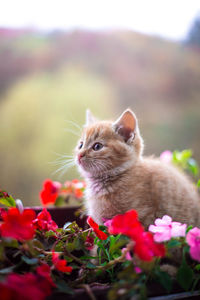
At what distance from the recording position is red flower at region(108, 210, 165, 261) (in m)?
0.49

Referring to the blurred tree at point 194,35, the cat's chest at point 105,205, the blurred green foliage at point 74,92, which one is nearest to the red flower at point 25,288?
the cat's chest at point 105,205

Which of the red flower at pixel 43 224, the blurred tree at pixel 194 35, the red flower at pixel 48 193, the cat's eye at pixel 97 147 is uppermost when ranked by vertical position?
the blurred tree at pixel 194 35

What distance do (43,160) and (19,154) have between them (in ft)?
0.44

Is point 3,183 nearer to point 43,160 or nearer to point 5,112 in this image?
point 43,160

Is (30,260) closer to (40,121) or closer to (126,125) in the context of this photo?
(126,125)

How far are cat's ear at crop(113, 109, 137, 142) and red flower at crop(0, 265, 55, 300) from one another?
666 mm

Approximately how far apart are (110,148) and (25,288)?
641 millimetres

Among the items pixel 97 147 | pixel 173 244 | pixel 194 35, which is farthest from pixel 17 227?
pixel 194 35

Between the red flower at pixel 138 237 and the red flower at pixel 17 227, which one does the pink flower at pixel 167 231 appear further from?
the red flower at pixel 17 227

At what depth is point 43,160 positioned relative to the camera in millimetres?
1600

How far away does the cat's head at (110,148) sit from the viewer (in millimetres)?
999

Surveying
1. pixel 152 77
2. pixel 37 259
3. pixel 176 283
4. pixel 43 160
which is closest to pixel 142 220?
pixel 176 283

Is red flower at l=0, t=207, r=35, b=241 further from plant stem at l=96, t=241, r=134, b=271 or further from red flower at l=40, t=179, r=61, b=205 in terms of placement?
red flower at l=40, t=179, r=61, b=205

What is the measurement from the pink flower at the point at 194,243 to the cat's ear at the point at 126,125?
0.53 metres
